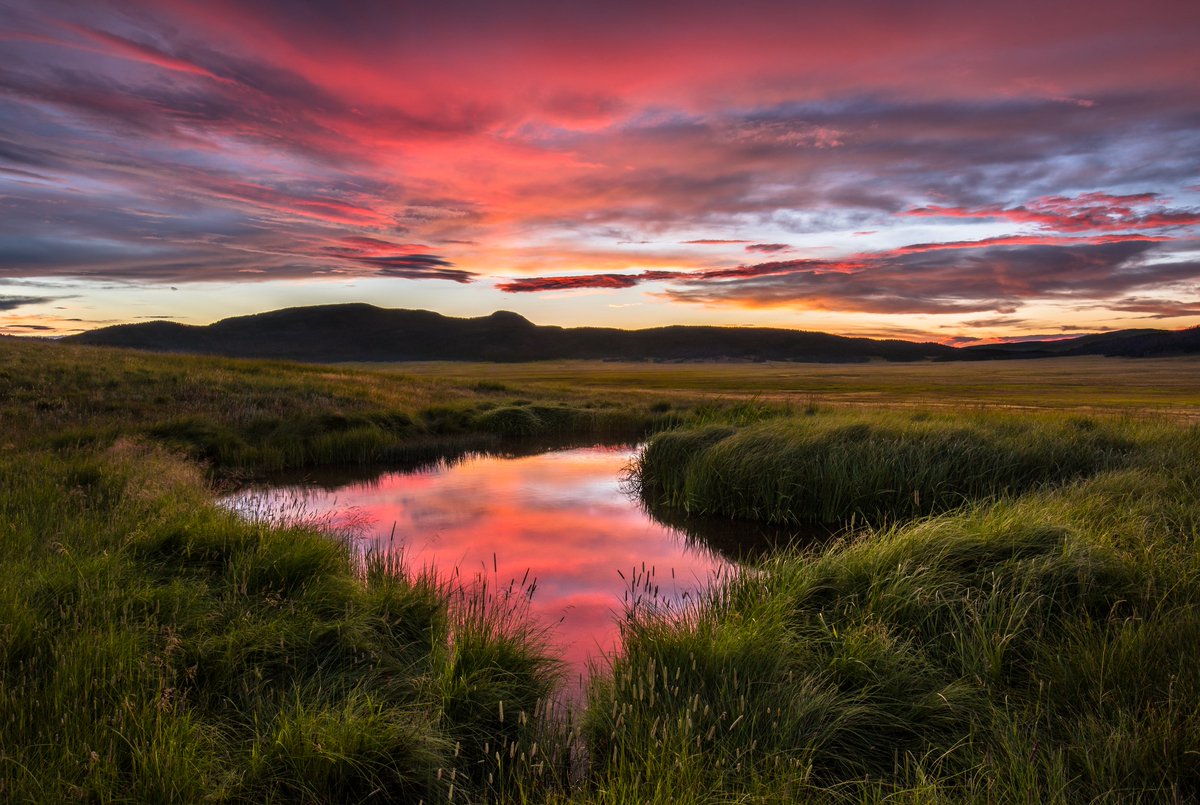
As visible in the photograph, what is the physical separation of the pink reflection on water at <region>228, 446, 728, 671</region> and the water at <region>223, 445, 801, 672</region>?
23mm

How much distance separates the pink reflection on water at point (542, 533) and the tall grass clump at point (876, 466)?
185 cm

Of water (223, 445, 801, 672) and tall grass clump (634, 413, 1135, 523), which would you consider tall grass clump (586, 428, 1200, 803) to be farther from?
tall grass clump (634, 413, 1135, 523)

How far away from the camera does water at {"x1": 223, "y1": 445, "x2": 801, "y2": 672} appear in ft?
29.7

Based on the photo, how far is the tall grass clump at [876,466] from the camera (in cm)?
1289

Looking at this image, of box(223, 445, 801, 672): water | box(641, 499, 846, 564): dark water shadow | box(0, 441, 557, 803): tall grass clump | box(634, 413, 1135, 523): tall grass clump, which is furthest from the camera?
box(634, 413, 1135, 523): tall grass clump

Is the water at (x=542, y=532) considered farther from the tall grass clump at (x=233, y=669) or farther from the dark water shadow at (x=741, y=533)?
the tall grass clump at (x=233, y=669)

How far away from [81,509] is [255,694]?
18.0 ft

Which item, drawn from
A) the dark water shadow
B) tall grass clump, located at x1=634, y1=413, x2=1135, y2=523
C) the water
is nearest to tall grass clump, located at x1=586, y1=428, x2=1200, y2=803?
the water

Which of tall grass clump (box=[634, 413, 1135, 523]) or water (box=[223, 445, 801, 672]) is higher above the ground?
tall grass clump (box=[634, 413, 1135, 523])

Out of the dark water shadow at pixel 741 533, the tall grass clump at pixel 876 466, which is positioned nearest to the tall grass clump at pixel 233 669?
the dark water shadow at pixel 741 533

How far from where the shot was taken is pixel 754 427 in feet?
53.8

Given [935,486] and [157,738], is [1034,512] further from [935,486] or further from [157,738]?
[157,738]

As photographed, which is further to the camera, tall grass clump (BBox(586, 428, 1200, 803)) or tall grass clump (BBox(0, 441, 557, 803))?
tall grass clump (BBox(0, 441, 557, 803))

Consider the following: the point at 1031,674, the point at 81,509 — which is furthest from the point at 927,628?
the point at 81,509
